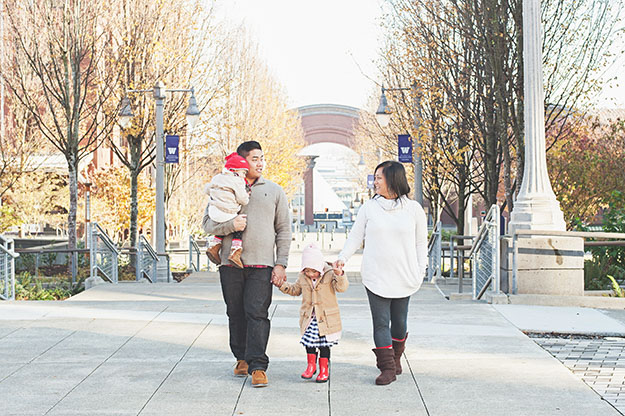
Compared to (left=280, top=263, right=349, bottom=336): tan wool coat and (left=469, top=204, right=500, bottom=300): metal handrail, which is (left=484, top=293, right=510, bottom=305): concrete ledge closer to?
(left=469, top=204, right=500, bottom=300): metal handrail

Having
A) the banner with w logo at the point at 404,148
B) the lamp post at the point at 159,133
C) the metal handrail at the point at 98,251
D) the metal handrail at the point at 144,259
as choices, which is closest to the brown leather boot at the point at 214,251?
the metal handrail at the point at 98,251

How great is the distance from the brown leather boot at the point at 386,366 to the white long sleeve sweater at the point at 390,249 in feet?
1.44

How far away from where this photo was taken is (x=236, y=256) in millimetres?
6109

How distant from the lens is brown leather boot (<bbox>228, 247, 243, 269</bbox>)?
609cm

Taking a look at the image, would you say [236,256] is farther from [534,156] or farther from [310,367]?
[534,156]

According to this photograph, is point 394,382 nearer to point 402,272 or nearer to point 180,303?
point 402,272

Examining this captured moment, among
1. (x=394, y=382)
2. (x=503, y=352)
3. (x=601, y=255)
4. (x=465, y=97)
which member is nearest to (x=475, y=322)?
(x=503, y=352)

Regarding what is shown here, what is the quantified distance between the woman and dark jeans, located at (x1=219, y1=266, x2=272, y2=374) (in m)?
0.68

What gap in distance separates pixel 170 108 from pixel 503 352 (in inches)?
686

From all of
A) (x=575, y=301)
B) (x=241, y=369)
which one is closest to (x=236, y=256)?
(x=241, y=369)

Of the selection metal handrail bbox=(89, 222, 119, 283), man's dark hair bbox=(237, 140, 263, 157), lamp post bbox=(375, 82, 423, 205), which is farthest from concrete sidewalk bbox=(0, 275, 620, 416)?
lamp post bbox=(375, 82, 423, 205)

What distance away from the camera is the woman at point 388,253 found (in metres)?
6.20

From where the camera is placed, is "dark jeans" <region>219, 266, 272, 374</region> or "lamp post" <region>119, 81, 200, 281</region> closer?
"dark jeans" <region>219, 266, 272, 374</region>

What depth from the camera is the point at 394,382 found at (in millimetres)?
6227
